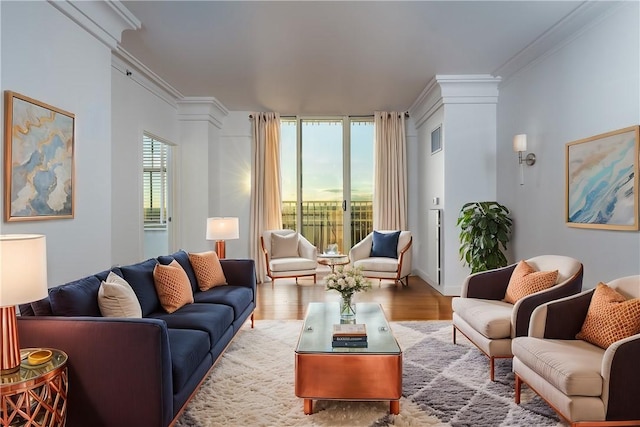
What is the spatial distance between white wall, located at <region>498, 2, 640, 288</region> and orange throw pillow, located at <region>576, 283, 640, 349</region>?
92 cm

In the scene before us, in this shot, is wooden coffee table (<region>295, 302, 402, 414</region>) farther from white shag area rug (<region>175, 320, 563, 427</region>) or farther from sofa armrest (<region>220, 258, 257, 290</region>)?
sofa armrest (<region>220, 258, 257, 290</region>)

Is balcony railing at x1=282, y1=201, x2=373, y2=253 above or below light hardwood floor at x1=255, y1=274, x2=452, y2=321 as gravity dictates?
above

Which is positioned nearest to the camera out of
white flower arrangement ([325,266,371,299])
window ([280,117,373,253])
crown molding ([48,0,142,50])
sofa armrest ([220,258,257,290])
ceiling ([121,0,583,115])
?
crown molding ([48,0,142,50])

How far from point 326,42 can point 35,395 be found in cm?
372

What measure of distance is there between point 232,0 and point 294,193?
447 cm

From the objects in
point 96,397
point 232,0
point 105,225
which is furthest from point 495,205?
point 96,397

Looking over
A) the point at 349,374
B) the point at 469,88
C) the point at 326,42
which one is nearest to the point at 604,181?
the point at 469,88

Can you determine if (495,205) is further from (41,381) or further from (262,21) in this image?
(41,381)

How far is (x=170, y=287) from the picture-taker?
3191 millimetres

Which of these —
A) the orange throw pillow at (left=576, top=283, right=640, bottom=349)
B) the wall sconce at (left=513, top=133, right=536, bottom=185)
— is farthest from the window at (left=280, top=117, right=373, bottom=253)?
the orange throw pillow at (left=576, top=283, right=640, bottom=349)

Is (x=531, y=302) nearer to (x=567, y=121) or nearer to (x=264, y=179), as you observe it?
(x=567, y=121)

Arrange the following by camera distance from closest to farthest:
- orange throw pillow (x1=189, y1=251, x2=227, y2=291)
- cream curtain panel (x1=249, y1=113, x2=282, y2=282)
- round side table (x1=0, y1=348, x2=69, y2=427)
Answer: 1. round side table (x1=0, y1=348, x2=69, y2=427)
2. orange throw pillow (x1=189, y1=251, x2=227, y2=291)
3. cream curtain panel (x1=249, y1=113, x2=282, y2=282)

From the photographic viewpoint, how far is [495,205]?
5.50 metres

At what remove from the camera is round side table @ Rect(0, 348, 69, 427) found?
1676mm
